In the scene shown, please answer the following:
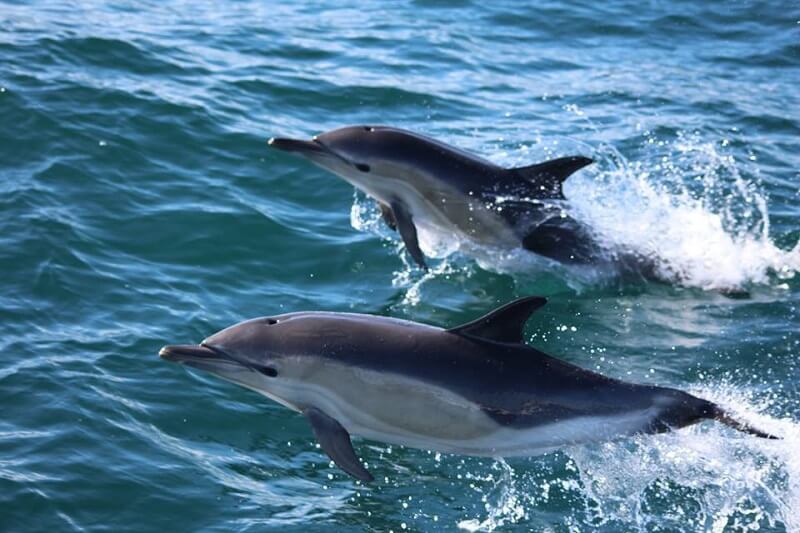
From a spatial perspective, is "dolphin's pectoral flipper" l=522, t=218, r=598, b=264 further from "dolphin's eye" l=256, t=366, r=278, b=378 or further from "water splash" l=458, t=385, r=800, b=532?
"dolphin's eye" l=256, t=366, r=278, b=378

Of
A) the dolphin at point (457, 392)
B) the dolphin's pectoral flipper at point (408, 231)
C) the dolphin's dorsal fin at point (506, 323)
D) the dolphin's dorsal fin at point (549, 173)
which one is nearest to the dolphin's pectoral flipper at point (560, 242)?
the dolphin's dorsal fin at point (549, 173)

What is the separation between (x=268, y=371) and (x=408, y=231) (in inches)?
128

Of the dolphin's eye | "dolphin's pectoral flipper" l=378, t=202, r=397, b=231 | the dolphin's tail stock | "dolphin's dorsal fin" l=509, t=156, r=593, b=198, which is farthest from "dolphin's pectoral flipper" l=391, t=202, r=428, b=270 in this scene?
the dolphin's tail stock

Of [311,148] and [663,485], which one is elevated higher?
[311,148]

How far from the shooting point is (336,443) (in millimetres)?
7527

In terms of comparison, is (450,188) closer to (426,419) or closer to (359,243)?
(359,243)

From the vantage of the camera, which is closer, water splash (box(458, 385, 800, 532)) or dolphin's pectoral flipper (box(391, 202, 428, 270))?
water splash (box(458, 385, 800, 532))

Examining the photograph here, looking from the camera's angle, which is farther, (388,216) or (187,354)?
(388,216)

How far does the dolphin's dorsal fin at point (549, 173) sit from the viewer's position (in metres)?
10.4

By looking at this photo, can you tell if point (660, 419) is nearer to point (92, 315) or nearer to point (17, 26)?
point (92, 315)

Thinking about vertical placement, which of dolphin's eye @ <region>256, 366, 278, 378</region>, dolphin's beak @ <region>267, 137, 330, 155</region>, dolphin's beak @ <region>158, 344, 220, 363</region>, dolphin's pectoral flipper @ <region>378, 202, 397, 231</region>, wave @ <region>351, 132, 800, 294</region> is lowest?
wave @ <region>351, 132, 800, 294</region>

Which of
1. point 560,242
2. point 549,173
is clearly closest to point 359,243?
point 560,242

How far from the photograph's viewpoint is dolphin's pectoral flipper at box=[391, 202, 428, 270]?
414 inches

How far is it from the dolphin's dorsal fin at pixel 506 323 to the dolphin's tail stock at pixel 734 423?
1.21 meters
